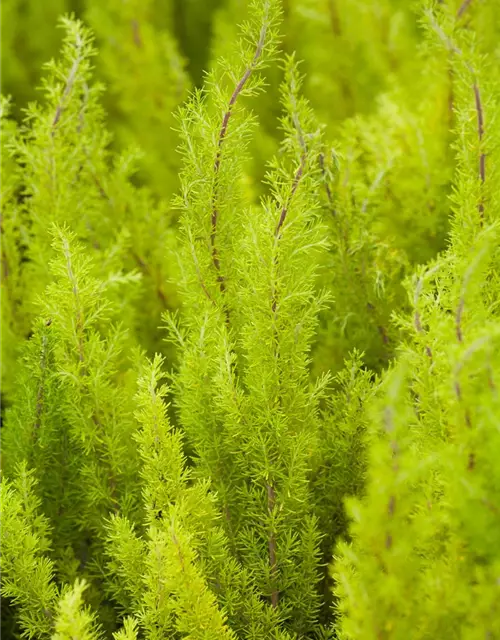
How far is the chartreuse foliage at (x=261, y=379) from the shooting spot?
383 mm

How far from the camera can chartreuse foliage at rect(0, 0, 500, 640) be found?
1.26 feet

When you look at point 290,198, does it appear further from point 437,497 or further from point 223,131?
point 437,497

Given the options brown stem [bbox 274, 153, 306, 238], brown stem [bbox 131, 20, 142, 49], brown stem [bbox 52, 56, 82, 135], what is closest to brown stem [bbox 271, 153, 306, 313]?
brown stem [bbox 274, 153, 306, 238]

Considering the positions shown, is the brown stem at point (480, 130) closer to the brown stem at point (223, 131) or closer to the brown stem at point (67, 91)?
the brown stem at point (223, 131)

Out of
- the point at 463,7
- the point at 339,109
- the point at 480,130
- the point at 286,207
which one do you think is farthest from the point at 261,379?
the point at 339,109

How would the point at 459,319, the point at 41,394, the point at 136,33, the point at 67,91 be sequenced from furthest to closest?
the point at 136,33
the point at 67,91
the point at 41,394
the point at 459,319

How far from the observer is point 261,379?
47 centimetres

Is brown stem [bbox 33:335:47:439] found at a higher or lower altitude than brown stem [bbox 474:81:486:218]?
lower

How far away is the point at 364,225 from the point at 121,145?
47 centimetres

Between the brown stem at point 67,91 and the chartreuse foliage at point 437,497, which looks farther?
the brown stem at point 67,91

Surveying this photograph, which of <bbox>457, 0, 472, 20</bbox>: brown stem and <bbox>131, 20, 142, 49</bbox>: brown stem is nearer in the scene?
<bbox>457, 0, 472, 20</bbox>: brown stem

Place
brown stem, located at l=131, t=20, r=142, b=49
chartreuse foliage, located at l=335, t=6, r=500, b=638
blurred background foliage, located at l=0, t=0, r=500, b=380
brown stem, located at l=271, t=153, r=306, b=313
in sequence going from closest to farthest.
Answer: chartreuse foliage, located at l=335, t=6, r=500, b=638
brown stem, located at l=271, t=153, r=306, b=313
blurred background foliage, located at l=0, t=0, r=500, b=380
brown stem, located at l=131, t=20, r=142, b=49

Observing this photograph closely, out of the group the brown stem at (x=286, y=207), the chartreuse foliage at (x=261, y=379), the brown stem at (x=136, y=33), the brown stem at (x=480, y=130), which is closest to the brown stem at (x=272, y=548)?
the chartreuse foliage at (x=261, y=379)

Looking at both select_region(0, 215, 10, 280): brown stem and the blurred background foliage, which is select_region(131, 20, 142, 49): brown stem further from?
select_region(0, 215, 10, 280): brown stem
